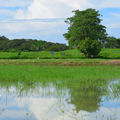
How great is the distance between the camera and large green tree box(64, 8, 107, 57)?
145 ft

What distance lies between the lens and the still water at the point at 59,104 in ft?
24.4

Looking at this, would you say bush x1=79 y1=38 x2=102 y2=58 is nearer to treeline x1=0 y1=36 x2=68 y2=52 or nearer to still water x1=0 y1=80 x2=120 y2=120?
still water x1=0 y1=80 x2=120 y2=120

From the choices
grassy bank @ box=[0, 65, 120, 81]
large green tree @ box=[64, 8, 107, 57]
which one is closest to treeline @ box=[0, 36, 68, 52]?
large green tree @ box=[64, 8, 107, 57]

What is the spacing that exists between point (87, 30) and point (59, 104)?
124ft

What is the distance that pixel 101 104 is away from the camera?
29.1 feet

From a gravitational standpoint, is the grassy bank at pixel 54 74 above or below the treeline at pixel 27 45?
below

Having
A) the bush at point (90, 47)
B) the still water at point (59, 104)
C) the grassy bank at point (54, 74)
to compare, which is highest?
the bush at point (90, 47)

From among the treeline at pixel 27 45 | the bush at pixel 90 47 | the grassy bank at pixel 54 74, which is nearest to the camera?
the grassy bank at pixel 54 74

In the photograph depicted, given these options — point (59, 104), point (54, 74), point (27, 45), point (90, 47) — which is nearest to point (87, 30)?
point (90, 47)

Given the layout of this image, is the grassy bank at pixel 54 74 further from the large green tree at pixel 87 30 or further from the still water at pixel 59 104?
the large green tree at pixel 87 30

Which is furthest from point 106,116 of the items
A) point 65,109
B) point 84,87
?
point 84,87

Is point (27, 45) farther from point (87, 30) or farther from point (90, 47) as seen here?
point (90, 47)

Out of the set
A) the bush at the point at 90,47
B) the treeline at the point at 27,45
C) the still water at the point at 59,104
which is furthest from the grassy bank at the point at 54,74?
the treeline at the point at 27,45

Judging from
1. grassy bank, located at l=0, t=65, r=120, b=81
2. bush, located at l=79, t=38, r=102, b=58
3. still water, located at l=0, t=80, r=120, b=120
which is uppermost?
bush, located at l=79, t=38, r=102, b=58
